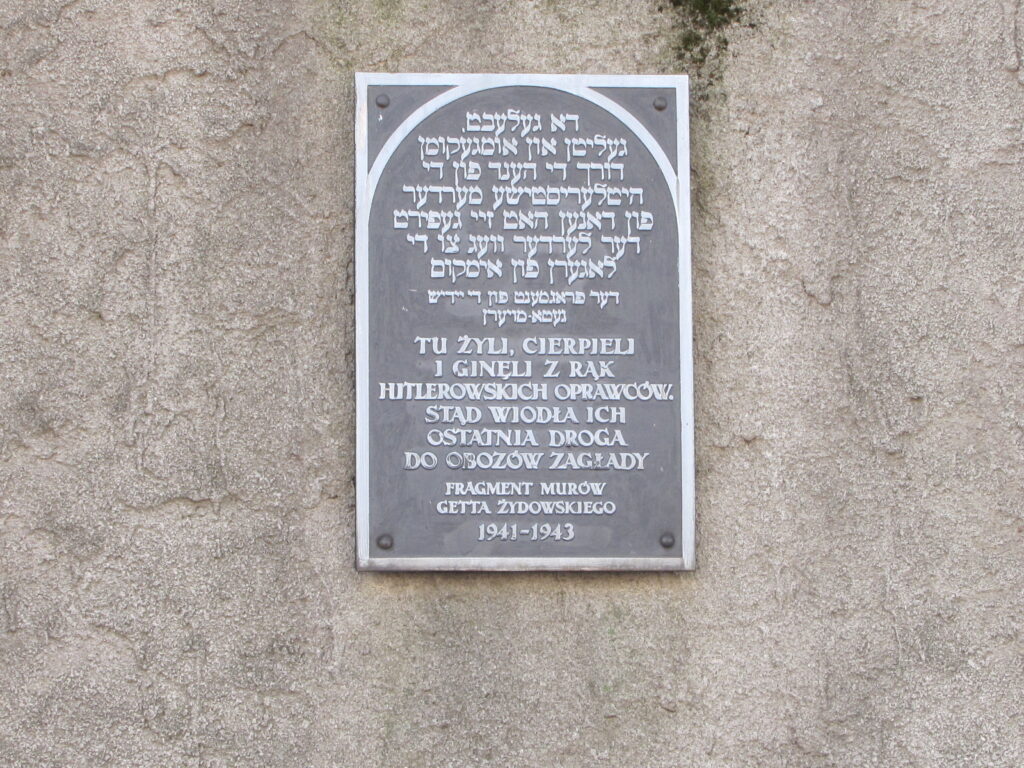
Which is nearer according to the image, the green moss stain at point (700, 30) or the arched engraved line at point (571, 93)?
the arched engraved line at point (571, 93)

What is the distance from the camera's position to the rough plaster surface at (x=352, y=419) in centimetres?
301

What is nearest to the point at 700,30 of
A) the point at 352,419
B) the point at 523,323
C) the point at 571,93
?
the point at 571,93

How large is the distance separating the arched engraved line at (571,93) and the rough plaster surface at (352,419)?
0.31 ft

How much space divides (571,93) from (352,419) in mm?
1009

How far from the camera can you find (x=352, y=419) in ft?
10.2

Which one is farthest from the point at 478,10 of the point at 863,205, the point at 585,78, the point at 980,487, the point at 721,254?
the point at 980,487

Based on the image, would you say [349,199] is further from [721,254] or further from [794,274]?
[794,274]

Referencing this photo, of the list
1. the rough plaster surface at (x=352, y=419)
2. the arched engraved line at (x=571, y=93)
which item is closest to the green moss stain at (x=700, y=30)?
the rough plaster surface at (x=352, y=419)

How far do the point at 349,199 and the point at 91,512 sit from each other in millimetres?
1008

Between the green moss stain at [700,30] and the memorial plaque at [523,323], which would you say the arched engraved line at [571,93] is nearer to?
the memorial plaque at [523,323]

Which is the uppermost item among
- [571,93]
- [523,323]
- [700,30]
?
[700,30]

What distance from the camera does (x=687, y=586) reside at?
3.09 meters

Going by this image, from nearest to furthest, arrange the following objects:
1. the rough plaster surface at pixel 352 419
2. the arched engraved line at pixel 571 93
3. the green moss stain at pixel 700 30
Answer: the rough plaster surface at pixel 352 419, the arched engraved line at pixel 571 93, the green moss stain at pixel 700 30

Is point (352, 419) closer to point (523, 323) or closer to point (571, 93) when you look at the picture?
point (523, 323)
